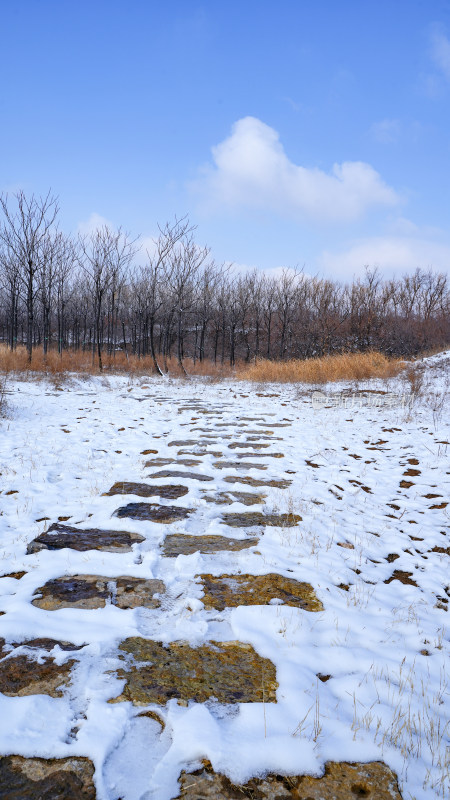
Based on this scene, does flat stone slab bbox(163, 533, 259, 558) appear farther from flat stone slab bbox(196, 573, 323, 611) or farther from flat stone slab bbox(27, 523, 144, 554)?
flat stone slab bbox(196, 573, 323, 611)

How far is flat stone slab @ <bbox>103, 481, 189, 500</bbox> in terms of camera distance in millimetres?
4449

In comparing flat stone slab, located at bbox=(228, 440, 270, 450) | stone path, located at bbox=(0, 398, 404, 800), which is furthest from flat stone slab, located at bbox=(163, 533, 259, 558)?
flat stone slab, located at bbox=(228, 440, 270, 450)

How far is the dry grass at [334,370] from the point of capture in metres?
15.6

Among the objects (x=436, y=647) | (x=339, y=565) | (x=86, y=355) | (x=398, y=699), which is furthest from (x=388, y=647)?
(x=86, y=355)

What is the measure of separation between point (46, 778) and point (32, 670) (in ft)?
1.92

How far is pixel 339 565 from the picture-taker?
319 centimetres

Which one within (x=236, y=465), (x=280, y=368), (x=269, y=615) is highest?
(x=280, y=368)

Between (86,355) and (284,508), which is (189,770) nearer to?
(284,508)

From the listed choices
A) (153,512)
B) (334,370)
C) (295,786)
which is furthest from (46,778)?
(334,370)

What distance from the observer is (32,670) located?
1.94 meters

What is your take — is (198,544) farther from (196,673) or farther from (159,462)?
(159,462)

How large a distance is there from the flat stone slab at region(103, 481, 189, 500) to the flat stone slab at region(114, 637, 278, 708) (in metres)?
2.25

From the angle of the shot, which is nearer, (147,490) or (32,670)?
(32,670)

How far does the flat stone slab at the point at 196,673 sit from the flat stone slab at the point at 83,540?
1170mm
